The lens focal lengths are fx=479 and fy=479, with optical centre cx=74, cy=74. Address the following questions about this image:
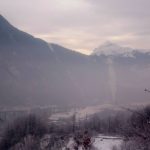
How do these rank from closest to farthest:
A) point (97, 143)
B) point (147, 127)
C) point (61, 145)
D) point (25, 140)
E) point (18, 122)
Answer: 1. point (147, 127)
2. point (97, 143)
3. point (61, 145)
4. point (25, 140)
5. point (18, 122)

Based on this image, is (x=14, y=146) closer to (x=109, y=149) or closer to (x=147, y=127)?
(x=109, y=149)

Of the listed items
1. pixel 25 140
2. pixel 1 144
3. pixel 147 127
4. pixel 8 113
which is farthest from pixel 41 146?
pixel 8 113

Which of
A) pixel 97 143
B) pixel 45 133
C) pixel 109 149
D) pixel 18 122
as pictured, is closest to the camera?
pixel 109 149

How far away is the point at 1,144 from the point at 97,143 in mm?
27450

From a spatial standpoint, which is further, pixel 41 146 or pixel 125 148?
pixel 41 146

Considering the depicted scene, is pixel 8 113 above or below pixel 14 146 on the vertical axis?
above

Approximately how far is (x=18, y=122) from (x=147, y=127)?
95065mm

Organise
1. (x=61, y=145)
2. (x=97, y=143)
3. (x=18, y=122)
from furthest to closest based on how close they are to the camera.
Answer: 1. (x=18, y=122)
2. (x=61, y=145)
3. (x=97, y=143)

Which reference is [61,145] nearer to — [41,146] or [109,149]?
[41,146]

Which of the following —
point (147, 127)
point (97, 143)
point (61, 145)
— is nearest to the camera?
point (147, 127)

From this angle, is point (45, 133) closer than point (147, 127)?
No

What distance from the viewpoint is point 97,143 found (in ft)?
232

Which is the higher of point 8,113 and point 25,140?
point 8,113

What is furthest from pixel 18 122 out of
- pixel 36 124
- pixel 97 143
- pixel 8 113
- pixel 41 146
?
pixel 8 113
